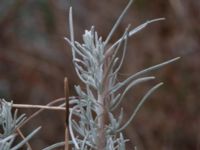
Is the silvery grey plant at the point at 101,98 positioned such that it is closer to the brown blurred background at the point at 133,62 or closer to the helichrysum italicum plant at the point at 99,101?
the helichrysum italicum plant at the point at 99,101

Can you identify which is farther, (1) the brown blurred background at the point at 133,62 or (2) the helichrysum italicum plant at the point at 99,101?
(1) the brown blurred background at the point at 133,62

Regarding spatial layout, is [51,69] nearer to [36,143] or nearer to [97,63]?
[36,143]

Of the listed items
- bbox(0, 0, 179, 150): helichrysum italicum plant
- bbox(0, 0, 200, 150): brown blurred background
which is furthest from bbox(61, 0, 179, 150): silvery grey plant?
bbox(0, 0, 200, 150): brown blurred background

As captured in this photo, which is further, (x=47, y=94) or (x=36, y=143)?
(x=47, y=94)

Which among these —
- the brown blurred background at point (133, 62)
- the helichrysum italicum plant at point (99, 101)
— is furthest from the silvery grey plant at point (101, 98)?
the brown blurred background at point (133, 62)

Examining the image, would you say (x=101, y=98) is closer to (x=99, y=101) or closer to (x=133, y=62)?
(x=99, y=101)

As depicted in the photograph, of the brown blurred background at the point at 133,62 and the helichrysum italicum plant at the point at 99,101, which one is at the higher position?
the brown blurred background at the point at 133,62

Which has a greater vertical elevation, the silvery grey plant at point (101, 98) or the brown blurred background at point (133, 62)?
the brown blurred background at point (133, 62)

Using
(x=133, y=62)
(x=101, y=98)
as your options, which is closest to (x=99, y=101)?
(x=101, y=98)

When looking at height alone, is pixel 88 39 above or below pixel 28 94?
below

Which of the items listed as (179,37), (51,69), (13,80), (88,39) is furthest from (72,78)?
(88,39)
